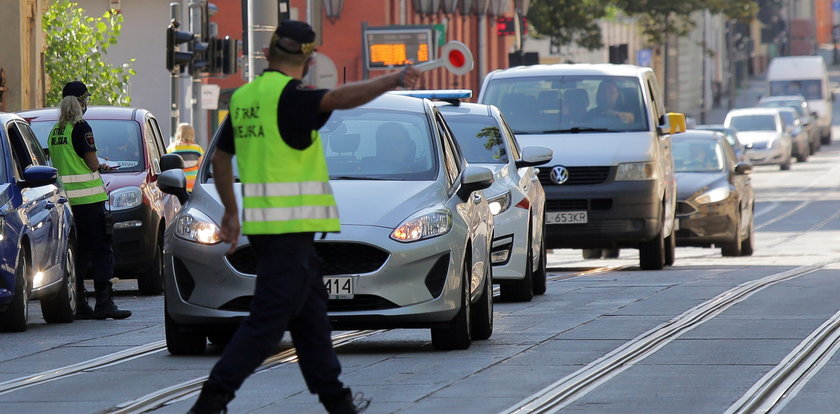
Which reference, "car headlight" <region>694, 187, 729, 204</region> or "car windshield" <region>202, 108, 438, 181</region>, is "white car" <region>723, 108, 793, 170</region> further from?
"car windshield" <region>202, 108, 438, 181</region>

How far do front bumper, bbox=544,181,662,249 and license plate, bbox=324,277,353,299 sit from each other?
9.28 metres

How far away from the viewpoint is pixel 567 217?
20344 millimetres

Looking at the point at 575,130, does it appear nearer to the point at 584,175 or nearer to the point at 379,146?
the point at 584,175

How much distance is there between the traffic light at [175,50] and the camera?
28.8 meters

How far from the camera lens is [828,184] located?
5081 cm

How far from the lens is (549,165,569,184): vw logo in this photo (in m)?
20.1

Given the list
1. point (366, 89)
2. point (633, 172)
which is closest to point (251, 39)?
point (633, 172)

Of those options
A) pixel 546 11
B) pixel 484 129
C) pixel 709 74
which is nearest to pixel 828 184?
pixel 546 11

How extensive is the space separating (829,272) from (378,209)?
9.50 m

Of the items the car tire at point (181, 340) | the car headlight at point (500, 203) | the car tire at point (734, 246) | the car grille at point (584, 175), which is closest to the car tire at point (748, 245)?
the car tire at point (734, 246)

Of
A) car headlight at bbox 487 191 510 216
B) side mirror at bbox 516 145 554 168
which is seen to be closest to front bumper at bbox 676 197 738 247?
side mirror at bbox 516 145 554 168

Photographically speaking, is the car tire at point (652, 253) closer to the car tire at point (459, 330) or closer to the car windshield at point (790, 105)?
the car tire at point (459, 330)

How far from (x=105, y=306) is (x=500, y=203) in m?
3.03

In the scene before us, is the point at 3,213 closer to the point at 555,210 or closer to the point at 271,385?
the point at 271,385
